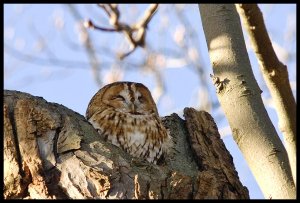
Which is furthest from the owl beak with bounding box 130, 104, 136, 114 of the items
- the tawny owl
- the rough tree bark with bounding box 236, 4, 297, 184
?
the rough tree bark with bounding box 236, 4, 297, 184

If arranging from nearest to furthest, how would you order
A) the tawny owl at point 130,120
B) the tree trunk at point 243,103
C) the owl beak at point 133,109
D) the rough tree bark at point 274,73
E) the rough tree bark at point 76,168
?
1. the rough tree bark at point 274,73
2. the tree trunk at point 243,103
3. the rough tree bark at point 76,168
4. the tawny owl at point 130,120
5. the owl beak at point 133,109

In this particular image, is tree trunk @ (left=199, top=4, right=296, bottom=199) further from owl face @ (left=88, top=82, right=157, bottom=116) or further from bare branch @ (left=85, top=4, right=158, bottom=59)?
owl face @ (left=88, top=82, right=157, bottom=116)

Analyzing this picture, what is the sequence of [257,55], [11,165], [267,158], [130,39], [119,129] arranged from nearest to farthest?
1. [257,55]
2. [267,158]
3. [11,165]
4. [130,39]
5. [119,129]

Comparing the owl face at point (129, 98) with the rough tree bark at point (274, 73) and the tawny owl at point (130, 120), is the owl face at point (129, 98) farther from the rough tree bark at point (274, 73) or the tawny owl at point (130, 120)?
the rough tree bark at point (274, 73)

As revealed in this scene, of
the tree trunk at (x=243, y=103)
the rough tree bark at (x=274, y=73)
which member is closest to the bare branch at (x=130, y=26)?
the tree trunk at (x=243, y=103)

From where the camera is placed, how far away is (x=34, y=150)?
8.30ft

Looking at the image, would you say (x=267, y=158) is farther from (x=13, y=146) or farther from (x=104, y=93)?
(x=104, y=93)

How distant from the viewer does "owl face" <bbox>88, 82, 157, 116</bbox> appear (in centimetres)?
364

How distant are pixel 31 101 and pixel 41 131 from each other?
6.0 inches

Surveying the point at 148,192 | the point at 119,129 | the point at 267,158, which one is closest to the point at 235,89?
the point at 267,158

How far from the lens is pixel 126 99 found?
12.1ft

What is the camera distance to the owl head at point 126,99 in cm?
363

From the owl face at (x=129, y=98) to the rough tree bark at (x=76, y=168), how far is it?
Answer: 79 cm

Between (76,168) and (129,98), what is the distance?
47.9 inches
